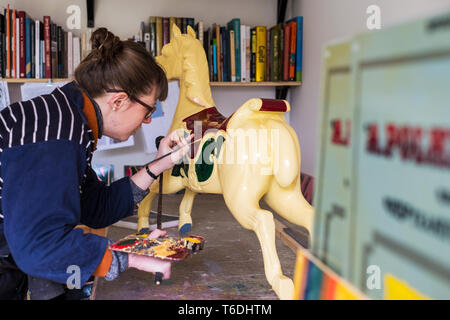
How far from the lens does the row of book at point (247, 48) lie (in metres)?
2.10

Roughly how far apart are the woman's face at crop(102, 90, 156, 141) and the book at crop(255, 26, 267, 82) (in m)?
1.32

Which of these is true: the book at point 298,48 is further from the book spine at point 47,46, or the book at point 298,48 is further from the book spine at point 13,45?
the book spine at point 13,45

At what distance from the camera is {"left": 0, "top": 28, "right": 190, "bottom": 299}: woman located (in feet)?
2.18

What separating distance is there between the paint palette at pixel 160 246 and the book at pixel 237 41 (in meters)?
1.40

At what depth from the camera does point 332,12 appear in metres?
1.77

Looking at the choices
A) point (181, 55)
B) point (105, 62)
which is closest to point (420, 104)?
point (105, 62)

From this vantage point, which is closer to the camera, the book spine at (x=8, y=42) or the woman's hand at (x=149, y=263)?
the woman's hand at (x=149, y=263)

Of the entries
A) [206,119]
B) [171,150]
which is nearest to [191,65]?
[206,119]

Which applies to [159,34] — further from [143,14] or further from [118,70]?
[118,70]

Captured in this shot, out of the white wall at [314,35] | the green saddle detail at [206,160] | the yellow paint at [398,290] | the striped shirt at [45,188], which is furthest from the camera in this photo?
the white wall at [314,35]

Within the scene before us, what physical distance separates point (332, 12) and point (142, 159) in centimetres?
124

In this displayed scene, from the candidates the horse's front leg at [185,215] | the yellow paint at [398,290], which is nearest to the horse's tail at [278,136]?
the horse's front leg at [185,215]

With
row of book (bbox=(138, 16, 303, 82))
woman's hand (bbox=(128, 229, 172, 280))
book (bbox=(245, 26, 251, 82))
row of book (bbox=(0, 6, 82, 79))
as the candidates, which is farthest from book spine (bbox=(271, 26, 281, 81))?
woman's hand (bbox=(128, 229, 172, 280))

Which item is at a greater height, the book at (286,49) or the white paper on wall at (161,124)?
the book at (286,49)
